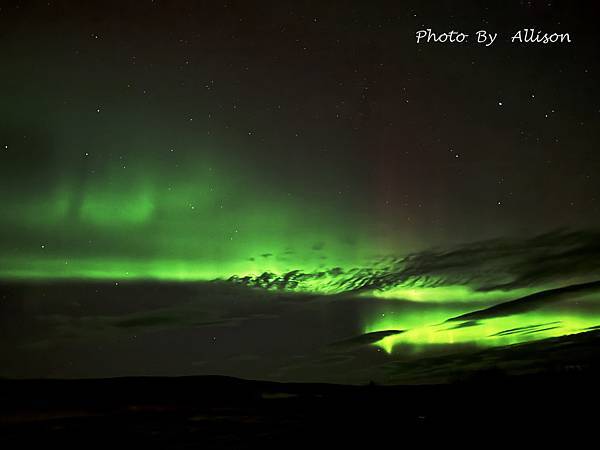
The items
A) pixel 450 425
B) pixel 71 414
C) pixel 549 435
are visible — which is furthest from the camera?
pixel 71 414

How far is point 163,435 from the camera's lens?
14281 mm

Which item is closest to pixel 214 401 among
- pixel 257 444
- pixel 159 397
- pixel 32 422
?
pixel 159 397

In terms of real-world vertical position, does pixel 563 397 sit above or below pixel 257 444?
below

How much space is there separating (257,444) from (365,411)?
463 inches

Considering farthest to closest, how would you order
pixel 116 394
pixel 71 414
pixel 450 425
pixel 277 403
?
pixel 116 394
pixel 277 403
pixel 71 414
pixel 450 425

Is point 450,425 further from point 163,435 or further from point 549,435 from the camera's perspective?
point 163,435

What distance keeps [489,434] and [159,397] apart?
17.8m

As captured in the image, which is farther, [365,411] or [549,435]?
[365,411]

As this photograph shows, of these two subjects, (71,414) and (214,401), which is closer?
(71,414)

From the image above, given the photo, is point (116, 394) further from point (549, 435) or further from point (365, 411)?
point (549, 435)

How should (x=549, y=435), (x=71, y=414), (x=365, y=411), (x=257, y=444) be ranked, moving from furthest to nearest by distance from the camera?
(x=365, y=411)
(x=71, y=414)
(x=549, y=435)
(x=257, y=444)

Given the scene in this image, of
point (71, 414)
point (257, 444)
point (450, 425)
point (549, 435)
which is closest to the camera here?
point (257, 444)

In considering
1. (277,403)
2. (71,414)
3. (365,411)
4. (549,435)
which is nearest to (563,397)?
(365,411)

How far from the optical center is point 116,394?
2927 centimetres
